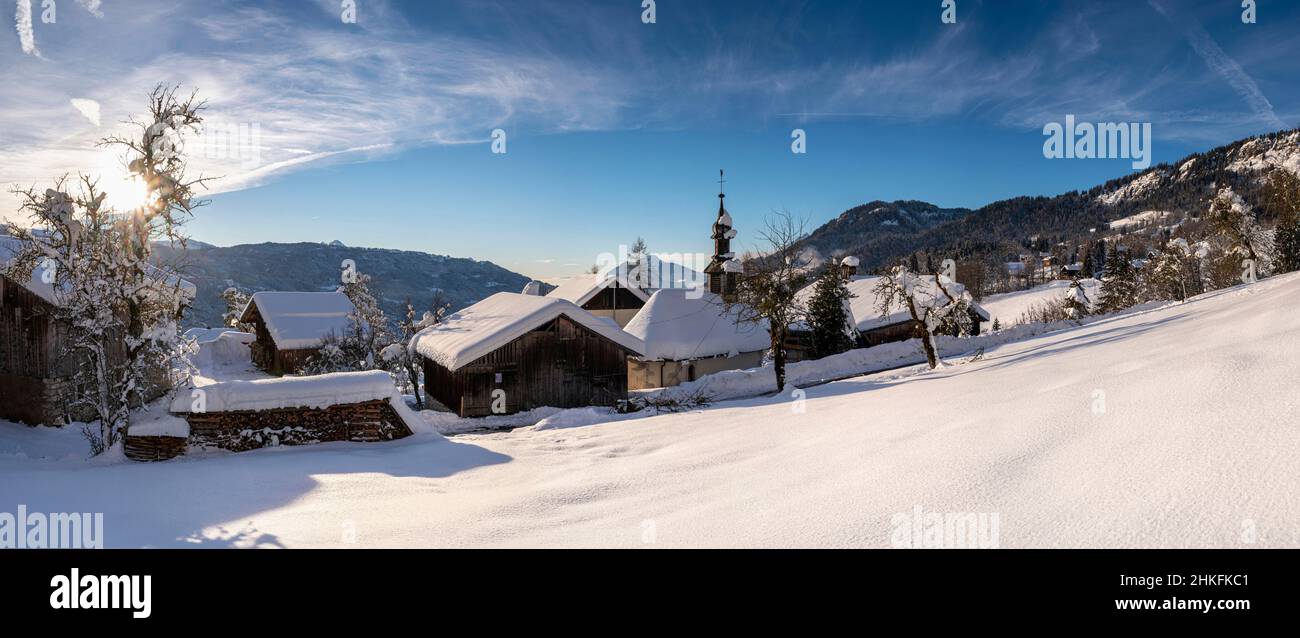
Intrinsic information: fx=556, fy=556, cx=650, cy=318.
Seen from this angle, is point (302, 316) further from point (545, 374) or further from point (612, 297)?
point (545, 374)

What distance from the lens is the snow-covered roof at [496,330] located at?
22.7 meters

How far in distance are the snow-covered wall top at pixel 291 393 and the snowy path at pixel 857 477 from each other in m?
1.24

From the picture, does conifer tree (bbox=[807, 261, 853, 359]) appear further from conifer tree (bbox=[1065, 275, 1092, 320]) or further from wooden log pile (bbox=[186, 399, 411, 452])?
wooden log pile (bbox=[186, 399, 411, 452])

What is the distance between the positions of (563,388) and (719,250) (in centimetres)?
1920

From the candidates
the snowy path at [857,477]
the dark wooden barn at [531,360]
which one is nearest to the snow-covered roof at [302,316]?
the dark wooden barn at [531,360]

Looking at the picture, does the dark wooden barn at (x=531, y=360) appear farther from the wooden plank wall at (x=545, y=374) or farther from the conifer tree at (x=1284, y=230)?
the conifer tree at (x=1284, y=230)

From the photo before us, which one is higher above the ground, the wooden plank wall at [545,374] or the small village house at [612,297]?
the small village house at [612,297]

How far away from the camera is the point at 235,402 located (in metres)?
12.0

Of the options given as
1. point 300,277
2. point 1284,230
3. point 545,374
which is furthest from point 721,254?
point 300,277

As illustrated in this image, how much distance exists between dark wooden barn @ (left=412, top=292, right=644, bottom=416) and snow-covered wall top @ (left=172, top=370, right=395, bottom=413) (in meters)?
9.08

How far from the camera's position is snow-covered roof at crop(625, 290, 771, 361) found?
31.8 meters

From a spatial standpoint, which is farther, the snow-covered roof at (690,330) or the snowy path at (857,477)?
the snow-covered roof at (690,330)
